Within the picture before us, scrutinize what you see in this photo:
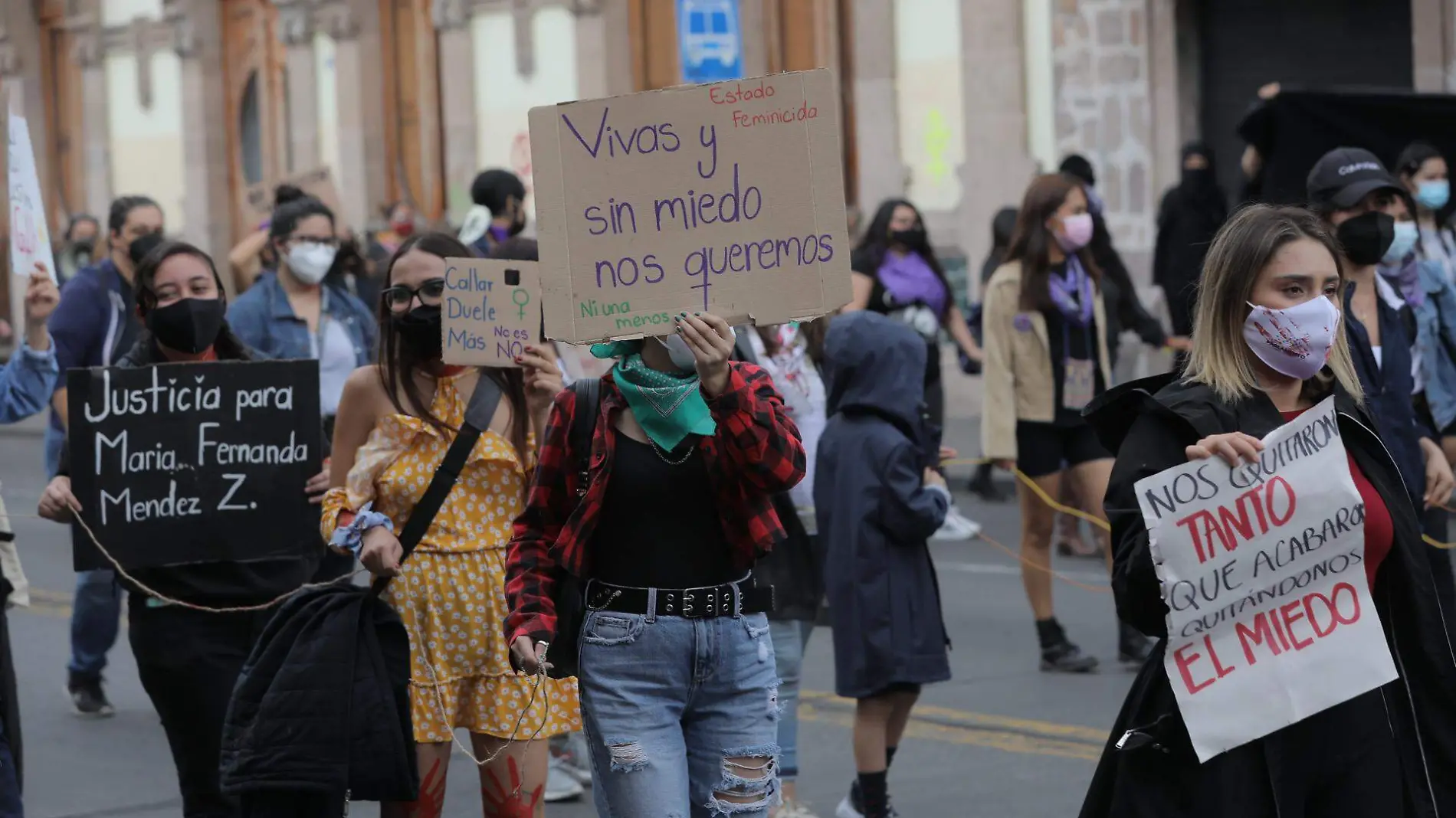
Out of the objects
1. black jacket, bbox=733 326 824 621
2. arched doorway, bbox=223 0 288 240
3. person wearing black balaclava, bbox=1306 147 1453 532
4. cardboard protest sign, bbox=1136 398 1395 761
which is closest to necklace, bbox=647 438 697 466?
cardboard protest sign, bbox=1136 398 1395 761

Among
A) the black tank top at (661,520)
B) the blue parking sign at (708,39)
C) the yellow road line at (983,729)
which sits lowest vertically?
the yellow road line at (983,729)

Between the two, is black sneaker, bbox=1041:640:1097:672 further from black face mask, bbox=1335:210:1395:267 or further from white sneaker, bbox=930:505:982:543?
white sneaker, bbox=930:505:982:543

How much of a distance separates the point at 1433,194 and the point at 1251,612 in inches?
250

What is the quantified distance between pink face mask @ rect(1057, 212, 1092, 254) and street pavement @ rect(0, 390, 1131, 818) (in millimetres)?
1705

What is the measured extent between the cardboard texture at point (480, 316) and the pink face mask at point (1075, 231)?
4258 millimetres

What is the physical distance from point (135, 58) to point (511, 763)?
2763 cm

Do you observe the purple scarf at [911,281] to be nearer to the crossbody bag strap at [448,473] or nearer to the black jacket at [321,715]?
the crossbody bag strap at [448,473]

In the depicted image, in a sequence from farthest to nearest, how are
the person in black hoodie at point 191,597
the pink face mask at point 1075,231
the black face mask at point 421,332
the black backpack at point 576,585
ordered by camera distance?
the pink face mask at point 1075,231
the person in black hoodie at point 191,597
the black face mask at point 421,332
the black backpack at point 576,585

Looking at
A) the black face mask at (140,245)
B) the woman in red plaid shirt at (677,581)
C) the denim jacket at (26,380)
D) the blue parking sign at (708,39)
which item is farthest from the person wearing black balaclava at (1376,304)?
the blue parking sign at (708,39)

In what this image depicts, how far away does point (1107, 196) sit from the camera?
1848 centimetres

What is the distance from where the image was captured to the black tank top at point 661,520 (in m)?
4.41

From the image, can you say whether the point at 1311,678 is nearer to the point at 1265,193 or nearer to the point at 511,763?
the point at 511,763

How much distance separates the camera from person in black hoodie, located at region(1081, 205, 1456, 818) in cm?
397

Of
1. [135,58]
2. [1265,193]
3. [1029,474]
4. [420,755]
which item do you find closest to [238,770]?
[420,755]
